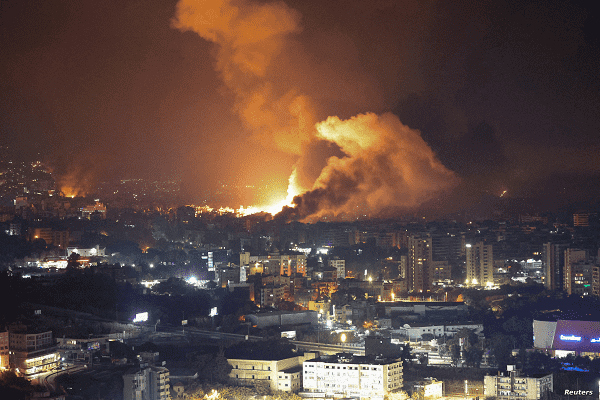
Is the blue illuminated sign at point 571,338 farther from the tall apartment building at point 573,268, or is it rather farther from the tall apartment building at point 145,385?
Answer: the tall apartment building at point 145,385

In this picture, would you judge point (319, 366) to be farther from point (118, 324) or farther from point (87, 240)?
point (87, 240)

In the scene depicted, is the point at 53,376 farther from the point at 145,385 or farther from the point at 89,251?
the point at 89,251

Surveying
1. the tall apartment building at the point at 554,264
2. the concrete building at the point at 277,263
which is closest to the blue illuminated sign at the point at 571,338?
the tall apartment building at the point at 554,264

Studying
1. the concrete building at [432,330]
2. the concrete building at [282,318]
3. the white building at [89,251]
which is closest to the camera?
the concrete building at [432,330]

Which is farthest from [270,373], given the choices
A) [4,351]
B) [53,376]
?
[4,351]

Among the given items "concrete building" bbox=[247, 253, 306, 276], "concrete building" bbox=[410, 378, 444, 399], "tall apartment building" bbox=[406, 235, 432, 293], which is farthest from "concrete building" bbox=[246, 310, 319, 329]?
"concrete building" bbox=[410, 378, 444, 399]

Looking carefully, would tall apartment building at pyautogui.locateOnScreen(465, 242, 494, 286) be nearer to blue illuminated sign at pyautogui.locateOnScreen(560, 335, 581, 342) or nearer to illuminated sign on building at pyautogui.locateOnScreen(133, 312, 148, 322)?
blue illuminated sign at pyautogui.locateOnScreen(560, 335, 581, 342)

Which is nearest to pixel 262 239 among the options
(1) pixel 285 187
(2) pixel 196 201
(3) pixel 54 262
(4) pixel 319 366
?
(1) pixel 285 187
